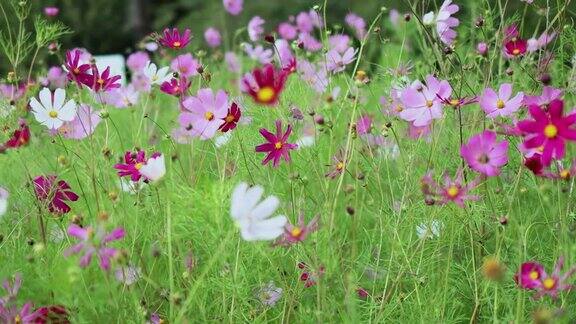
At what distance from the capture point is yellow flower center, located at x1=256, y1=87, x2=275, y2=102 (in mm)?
872

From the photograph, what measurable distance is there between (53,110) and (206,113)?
0.83ft

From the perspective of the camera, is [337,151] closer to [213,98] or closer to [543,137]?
[213,98]

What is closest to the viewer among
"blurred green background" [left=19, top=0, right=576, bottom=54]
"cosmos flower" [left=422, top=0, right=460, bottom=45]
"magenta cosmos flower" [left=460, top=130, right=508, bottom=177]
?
"magenta cosmos flower" [left=460, top=130, right=508, bottom=177]

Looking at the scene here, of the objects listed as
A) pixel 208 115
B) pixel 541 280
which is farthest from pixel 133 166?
pixel 541 280

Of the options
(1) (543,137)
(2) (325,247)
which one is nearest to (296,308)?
(2) (325,247)

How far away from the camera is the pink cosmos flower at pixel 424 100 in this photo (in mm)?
1145

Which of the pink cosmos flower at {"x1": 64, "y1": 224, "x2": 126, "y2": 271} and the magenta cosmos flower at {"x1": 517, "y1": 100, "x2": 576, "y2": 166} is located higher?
the magenta cosmos flower at {"x1": 517, "y1": 100, "x2": 576, "y2": 166}

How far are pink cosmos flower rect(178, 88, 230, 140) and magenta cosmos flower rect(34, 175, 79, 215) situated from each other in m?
0.19

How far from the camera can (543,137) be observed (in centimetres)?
89

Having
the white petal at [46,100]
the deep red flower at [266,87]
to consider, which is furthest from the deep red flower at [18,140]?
the deep red flower at [266,87]

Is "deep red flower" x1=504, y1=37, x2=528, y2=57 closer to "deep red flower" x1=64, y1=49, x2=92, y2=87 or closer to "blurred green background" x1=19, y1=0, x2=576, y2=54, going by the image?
"deep red flower" x1=64, y1=49, x2=92, y2=87

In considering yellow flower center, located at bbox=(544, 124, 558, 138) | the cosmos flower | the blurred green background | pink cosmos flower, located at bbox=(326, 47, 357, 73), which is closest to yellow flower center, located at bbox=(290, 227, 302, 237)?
yellow flower center, located at bbox=(544, 124, 558, 138)

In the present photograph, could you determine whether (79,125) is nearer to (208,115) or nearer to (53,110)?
(53,110)

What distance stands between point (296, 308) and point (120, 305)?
27 centimetres
